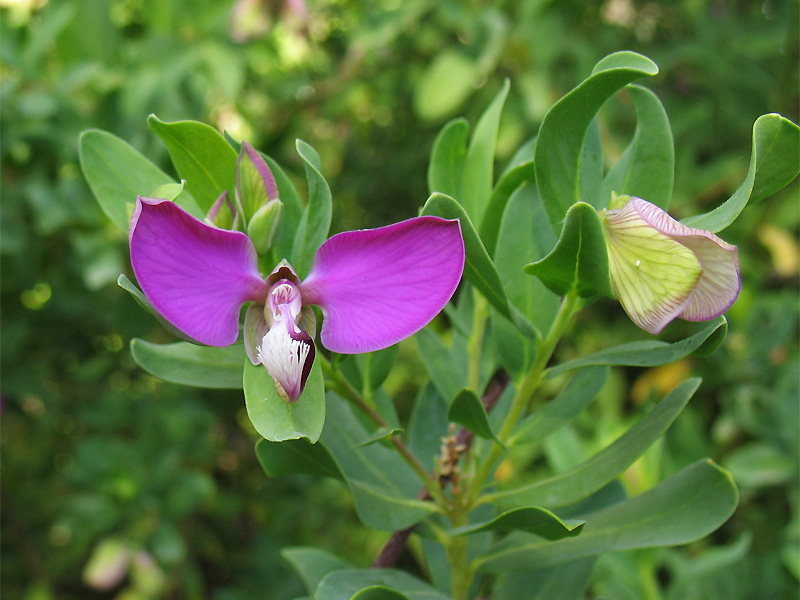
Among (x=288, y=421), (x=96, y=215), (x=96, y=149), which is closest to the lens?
(x=288, y=421)

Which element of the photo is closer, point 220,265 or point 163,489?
point 220,265

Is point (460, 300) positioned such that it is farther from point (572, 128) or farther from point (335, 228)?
point (335, 228)

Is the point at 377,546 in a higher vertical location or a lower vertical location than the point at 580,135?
lower

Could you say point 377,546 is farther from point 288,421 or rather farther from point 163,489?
point 288,421

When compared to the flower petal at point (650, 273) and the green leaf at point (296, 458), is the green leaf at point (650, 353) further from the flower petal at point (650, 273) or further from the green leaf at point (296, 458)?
the green leaf at point (296, 458)

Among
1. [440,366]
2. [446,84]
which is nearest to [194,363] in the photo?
[440,366]

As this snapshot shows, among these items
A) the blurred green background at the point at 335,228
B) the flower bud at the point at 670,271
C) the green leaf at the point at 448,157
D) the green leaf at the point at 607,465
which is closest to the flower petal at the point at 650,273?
the flower bud at the point at 670,271

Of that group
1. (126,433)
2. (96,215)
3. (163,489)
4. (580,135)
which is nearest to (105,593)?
(126,433)
